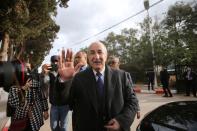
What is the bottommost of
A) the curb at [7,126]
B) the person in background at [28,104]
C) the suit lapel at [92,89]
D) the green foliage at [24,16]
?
the curb at [7,126]

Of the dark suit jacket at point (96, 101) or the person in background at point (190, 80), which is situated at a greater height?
the dark suit jacket at point (96, 101)

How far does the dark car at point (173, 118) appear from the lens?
3257 mm

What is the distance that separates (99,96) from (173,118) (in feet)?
3.29

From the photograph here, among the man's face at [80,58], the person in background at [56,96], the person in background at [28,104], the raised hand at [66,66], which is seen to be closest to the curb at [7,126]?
the person in background at [28,104]

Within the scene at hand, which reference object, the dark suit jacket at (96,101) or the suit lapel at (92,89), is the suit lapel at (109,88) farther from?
the suit lapel at (92,89)

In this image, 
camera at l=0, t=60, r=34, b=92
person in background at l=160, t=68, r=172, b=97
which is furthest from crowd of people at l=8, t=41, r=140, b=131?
person in background at l=160, t=68, r=172, b=97

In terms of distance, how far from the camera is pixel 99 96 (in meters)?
4.24

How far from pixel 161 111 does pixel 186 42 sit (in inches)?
1091

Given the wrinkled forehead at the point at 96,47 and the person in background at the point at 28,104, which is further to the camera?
the person in background at the point at 28,104

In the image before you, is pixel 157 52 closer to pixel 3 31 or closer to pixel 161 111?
pixel 3 31

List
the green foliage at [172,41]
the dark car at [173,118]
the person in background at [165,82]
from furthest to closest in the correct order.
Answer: the green foliage at [172,41] → the person in background at [165,82] → the dark car at [173,118]

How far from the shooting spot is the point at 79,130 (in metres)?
4.28

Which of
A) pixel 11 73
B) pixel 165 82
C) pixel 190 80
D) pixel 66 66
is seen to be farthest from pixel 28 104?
pixel 190 80

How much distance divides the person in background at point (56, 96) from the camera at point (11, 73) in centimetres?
143
